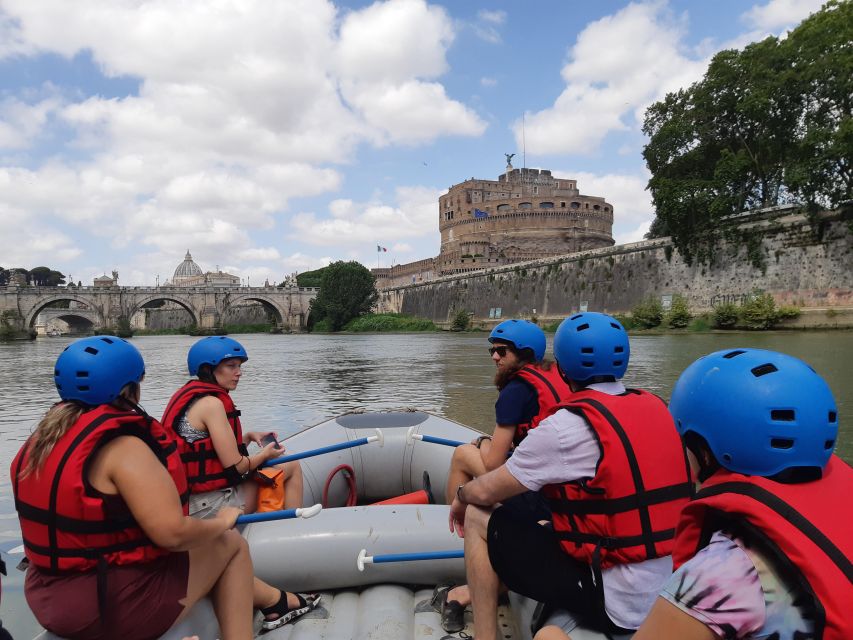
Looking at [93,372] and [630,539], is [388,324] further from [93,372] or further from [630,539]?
[630,539]

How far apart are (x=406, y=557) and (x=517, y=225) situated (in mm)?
62547

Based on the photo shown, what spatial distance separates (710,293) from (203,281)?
113 metres

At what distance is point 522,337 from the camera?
10.5 feet

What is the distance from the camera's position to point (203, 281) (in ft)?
397

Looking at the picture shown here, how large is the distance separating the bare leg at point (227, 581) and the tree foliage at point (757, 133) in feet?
74.2

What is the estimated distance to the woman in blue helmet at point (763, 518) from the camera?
984mm

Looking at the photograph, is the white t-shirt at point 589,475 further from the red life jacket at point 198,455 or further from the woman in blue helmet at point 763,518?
the red life jacket at point 198,455

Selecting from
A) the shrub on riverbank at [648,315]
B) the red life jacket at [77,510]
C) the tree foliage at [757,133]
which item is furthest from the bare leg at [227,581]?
the shrub on riverbank at [648,315]

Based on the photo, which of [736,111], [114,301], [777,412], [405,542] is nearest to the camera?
[777,412]

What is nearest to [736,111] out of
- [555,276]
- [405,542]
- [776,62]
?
[776,62]

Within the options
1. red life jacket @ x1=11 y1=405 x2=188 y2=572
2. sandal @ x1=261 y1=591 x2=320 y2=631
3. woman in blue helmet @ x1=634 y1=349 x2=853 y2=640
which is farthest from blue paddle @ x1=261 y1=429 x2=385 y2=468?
woman in blue helmet @ x1=634 y1=349 x2=853 y2=640

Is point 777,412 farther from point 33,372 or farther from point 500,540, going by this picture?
point 33,372

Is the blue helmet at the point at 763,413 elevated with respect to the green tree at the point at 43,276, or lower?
lower

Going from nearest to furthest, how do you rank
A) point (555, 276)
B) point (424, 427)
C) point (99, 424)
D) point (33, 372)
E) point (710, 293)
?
point (99, 424) < point (424, 427) < point (33, 372) < point (710, 293) < point (555, 276)
